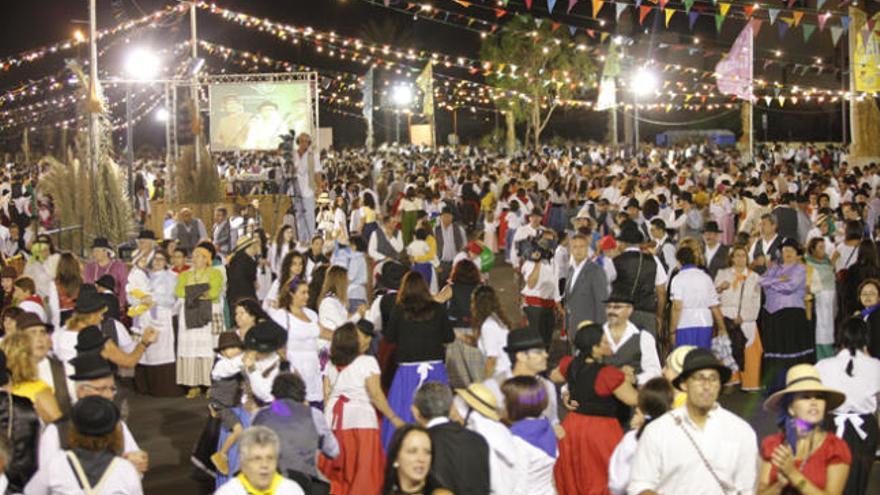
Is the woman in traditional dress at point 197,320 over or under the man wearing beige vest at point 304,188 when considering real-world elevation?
under

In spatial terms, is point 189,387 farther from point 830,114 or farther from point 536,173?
point 830,114

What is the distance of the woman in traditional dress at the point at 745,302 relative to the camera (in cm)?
1208

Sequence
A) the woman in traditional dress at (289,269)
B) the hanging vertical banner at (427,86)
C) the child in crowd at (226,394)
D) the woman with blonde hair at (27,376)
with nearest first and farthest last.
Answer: the woman with blonde hair at (27,376) < the child in crowd at (226,394) < the woman in traditional dress at (289,269) < the hanging vertical banner at (427,86)

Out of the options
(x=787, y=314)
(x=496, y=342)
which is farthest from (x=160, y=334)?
(x=787, y=314)

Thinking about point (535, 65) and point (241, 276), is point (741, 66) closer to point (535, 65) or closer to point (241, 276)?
point (241, 276)

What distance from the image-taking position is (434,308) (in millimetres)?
8594

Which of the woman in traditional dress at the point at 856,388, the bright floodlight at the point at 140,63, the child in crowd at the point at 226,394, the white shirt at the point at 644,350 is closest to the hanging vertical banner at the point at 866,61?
Result: the bright floodlight at the point at 140,63

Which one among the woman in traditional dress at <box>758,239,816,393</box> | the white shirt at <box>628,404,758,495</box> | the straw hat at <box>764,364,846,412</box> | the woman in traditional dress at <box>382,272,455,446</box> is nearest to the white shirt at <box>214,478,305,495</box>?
the white shirt at <box>628,404,758,495</box>

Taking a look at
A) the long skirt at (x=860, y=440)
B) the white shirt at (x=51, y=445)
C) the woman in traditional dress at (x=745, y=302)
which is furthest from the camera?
the woman in traditional dress at (x=745, y=302)

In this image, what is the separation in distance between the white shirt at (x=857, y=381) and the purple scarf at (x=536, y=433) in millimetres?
1983

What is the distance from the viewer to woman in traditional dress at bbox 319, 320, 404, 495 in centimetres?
770

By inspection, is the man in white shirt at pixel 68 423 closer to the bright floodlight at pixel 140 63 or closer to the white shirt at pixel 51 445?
the white shirt at pixel 51 445

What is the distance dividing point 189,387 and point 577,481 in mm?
6469

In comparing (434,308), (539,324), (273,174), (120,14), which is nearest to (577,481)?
(434,308)
